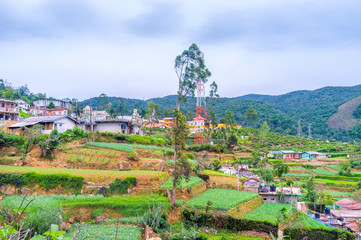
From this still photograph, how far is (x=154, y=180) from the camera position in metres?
19.4

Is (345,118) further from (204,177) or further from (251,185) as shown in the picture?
(204,177)

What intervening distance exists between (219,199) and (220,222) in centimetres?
257

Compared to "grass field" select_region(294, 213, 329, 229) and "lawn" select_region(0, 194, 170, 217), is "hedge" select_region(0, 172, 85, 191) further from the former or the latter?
"grass field" select_region(294, 213, 329, 229)

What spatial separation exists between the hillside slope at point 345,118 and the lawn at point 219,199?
8618cm

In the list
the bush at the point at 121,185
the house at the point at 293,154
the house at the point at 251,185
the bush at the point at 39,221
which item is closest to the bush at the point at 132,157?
the bush at the point at 121,185

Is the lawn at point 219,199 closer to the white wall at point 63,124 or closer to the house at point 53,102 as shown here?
the white wall at point 63,124

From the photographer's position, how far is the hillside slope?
305 ft

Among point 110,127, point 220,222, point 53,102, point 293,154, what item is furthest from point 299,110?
point 220,222

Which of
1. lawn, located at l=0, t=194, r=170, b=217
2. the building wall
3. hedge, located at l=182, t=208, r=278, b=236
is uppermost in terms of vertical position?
the building wall

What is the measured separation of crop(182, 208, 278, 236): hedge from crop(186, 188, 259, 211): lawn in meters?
0.60

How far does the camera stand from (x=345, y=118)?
318 feet

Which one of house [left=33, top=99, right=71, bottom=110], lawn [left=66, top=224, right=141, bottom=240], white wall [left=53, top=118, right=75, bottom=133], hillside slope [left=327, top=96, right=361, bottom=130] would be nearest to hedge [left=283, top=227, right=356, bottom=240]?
lawn [left=66, top=224, right=141, bottom=240]

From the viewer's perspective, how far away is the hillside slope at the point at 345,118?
93.1 meters

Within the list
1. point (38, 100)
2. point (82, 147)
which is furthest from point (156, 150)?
point (38, 100)
